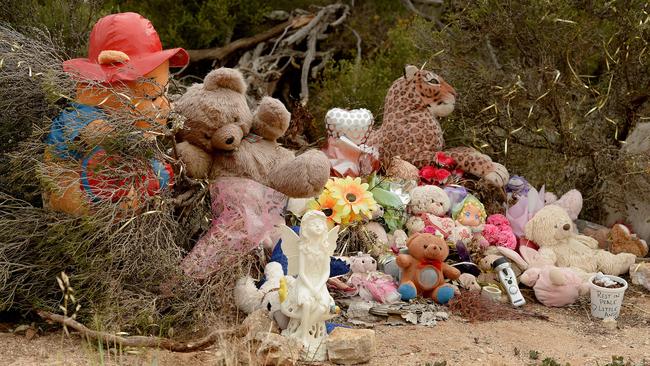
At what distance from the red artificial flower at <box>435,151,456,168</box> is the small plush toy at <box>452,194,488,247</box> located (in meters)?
0.47

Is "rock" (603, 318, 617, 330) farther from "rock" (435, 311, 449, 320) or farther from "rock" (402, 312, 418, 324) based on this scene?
"rock" (402, 312, 418, 324)

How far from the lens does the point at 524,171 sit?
703cm

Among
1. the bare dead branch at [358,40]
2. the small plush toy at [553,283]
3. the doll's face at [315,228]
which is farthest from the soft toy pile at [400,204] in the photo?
the bare dead branch at [358,40]

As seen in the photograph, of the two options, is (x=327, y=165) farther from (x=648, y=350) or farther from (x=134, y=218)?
(x=648, y=350)

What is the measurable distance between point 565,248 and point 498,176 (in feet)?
2.55

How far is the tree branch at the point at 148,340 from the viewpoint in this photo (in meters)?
4.15

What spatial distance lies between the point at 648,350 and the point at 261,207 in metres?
2.33

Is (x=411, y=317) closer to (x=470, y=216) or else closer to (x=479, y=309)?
(x=479, y=309)

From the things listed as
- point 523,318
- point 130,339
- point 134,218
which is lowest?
point 523,318

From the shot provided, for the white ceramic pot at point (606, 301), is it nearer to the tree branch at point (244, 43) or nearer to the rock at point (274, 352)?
the rock at point (274, 352)

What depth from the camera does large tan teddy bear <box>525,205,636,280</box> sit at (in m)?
5.69

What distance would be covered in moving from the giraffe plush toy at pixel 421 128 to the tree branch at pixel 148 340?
241cm

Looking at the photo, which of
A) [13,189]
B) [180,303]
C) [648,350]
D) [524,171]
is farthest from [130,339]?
[524,171]

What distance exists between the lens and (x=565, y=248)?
574 centimetres
